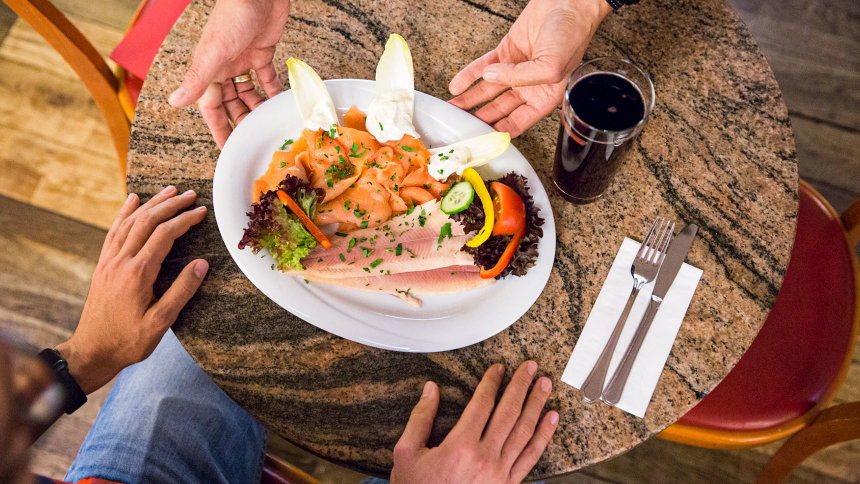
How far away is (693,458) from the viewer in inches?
Result: 81.9

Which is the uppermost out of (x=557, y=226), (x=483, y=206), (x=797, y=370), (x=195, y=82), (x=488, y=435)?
(x=195, y=82)

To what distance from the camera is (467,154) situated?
4.16 ft

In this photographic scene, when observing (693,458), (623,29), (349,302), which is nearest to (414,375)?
(349,302)

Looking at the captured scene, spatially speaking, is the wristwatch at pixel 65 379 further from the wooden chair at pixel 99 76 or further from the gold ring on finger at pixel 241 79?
the gold ring on finger at pixel 241 79

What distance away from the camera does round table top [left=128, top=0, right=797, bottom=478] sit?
1155mm

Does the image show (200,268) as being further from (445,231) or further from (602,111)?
(602,111)

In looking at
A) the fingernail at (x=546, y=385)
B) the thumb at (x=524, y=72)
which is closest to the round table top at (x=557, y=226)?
the fingernail at (x=546, y=385)

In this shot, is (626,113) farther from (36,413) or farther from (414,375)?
(36,413)

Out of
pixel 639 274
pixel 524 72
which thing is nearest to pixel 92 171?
pixel 524 72

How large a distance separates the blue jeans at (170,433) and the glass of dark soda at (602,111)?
1112 mm

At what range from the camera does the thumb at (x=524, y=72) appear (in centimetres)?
127

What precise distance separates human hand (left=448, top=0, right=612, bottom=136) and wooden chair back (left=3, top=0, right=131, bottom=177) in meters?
1.05

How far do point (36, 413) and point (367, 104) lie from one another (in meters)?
0.95

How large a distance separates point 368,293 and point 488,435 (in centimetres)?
40
